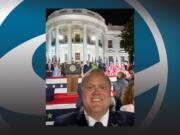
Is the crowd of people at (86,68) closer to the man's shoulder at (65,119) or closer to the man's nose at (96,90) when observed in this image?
the man's nose at (96,90)

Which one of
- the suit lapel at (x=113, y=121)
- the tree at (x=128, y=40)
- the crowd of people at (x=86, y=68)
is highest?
the tree at (x=128, y=40)

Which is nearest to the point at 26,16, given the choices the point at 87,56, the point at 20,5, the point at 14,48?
the point at 20,5

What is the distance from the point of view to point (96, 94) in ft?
16.4

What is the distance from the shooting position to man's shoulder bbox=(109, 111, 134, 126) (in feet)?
16.4

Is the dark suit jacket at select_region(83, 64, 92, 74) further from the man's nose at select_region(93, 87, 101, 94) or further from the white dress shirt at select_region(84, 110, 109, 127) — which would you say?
the white dress shirt at select_region(84, 110, 109, 127)

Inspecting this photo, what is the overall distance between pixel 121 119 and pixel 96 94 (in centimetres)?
53

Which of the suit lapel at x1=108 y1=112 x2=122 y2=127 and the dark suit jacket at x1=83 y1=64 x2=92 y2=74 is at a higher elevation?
the dark suit jacket at x1=83 y1=64 x2=92 y2=74

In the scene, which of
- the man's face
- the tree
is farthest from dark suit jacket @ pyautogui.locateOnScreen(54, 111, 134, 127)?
the tree

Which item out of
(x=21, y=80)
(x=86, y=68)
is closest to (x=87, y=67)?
(x=86, y=68)

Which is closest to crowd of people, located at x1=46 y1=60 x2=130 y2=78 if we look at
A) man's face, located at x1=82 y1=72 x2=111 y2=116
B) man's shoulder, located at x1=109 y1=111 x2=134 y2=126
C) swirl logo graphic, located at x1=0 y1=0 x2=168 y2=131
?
man's face, located at x1=82 y1=72 x2=111 y2=116

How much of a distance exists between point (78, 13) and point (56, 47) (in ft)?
2.02

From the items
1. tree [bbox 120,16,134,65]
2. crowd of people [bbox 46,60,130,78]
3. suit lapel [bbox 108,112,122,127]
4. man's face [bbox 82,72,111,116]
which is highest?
tree [bbox 120,16,134,65]

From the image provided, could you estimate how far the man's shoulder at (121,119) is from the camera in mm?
4987

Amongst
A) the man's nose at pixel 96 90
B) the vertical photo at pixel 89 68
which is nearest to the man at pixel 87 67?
the vertical photo at pixel 89 68
